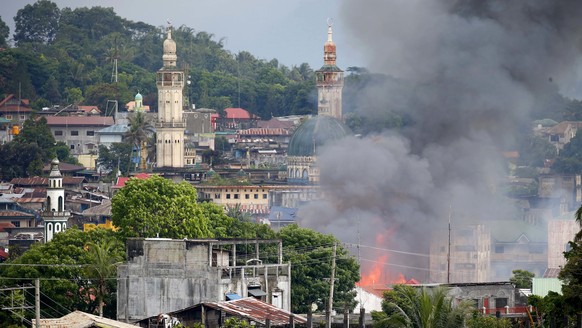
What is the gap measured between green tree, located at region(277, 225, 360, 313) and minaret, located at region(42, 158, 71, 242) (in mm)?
23898

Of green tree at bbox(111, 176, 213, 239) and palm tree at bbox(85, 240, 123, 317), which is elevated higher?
green tree at bbox(111, 176, 213, 239)

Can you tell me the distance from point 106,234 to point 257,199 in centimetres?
8682

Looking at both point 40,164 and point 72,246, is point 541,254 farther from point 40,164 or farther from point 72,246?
point 72,246

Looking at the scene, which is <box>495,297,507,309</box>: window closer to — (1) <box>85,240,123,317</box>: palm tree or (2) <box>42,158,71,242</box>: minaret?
(1) <box>85,240,123,317</box>: palm tree

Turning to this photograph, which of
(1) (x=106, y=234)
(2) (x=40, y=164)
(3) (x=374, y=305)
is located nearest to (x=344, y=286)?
(3) (x=374, y=305)

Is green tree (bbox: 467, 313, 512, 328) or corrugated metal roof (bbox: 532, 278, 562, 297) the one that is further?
corrugated metal roof (bbox: 532, 278, 562, 297)

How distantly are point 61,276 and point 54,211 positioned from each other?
4180 centimetres

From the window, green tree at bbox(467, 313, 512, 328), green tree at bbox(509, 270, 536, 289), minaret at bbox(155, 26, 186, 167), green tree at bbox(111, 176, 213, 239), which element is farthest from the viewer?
minaret at bbox(155, 26, 186, 167)

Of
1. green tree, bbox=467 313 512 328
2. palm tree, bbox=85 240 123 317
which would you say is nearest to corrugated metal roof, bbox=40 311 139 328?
palm tree, bbox=85 240 123 317

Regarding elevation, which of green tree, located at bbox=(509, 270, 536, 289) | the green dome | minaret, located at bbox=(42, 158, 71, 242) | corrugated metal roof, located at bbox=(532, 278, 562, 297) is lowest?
green tree, located at bbox=(509, 270, 536, 289)

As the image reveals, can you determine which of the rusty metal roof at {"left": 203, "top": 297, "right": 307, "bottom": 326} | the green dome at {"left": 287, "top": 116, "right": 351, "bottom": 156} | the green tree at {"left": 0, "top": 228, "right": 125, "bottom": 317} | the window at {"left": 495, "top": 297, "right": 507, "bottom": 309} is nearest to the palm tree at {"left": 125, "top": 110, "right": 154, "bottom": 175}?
the green dome at {"left": 287, "top": 116, "right": 351, "bottom": 156}

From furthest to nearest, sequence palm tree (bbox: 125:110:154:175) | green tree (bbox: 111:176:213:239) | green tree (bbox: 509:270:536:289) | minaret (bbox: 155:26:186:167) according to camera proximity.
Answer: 1. minaret (bbox: 155:26:186:167)
2. palm tree (bbox: 125:110:154:175)
3. green tree (bbox: 111:176:213:239)
4. green tree (bbox: 509:270:536:289)

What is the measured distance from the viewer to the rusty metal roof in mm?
67562

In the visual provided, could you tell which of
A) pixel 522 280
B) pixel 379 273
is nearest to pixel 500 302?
pixel 522 280
